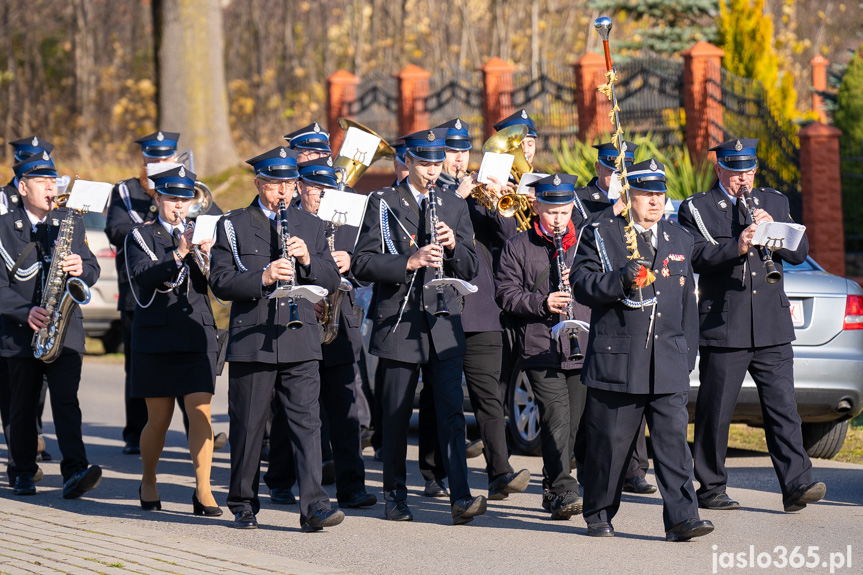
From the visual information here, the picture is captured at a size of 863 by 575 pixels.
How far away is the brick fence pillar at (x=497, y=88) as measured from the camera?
23.4 meters

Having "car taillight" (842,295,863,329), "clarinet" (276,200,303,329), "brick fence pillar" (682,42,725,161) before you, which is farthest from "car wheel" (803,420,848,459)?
"brick fence pillar" (682,42,725,161)

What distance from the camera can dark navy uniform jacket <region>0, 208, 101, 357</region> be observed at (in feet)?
29.5

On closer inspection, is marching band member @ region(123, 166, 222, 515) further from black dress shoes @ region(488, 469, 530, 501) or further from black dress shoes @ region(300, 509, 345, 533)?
black dress shoes @ region(488, 469, 530, 501)

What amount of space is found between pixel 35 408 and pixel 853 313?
5.67 metres

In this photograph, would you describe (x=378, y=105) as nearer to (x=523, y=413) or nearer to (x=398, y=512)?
(x=523, y=413)

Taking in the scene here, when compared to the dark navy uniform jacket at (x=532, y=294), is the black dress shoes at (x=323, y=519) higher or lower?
lower

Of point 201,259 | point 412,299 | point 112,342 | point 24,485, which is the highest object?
point 201,259

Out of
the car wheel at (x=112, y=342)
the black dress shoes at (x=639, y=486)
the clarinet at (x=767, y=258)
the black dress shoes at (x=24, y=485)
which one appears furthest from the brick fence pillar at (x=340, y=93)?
the clarinet at (x=767, y=258)

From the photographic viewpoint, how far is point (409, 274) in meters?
7.98

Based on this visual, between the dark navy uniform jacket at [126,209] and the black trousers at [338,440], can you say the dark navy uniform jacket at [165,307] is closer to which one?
the black trousers at [338,440]

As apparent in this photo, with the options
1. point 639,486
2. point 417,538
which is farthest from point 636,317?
point 639,486

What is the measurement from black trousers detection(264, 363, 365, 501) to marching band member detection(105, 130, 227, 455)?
1262mm

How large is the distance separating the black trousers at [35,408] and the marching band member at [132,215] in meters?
0.76

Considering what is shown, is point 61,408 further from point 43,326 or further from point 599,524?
point 599,524
